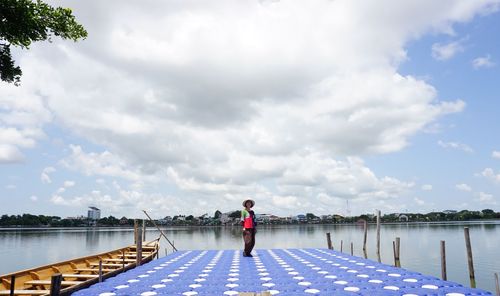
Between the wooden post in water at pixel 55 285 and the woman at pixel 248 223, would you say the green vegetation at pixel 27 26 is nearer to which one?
the wooden post in water at pixel 55 285

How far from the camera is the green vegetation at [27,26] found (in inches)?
248

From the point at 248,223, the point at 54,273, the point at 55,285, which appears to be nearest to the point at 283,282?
the point at 55,285

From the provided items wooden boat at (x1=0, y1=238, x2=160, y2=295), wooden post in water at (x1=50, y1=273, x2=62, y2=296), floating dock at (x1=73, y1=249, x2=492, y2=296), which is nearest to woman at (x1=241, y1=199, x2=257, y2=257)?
floating dock at (x1=73, y1=249, x2=492, y2=296)

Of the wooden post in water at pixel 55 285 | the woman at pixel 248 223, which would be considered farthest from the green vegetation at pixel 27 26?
the woman at pixel 248 223

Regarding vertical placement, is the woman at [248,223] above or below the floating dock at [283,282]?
above

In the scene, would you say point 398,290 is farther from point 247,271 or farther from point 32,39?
point 32,39

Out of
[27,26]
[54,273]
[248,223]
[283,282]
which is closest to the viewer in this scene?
[27,26]

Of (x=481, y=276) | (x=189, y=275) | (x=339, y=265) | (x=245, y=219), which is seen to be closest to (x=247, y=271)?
(x=189, y=275)

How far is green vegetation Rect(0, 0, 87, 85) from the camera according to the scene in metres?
6.31

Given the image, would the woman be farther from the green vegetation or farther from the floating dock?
the green vegetation

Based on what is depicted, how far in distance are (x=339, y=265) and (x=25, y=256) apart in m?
47.0

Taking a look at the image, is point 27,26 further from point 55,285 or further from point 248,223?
point 248,223

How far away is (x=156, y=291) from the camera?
7742 millimetres

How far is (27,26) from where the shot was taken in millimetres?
6500
